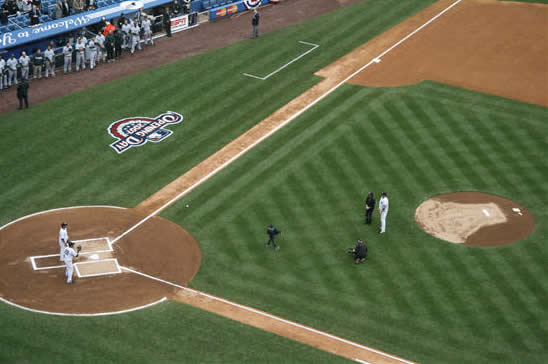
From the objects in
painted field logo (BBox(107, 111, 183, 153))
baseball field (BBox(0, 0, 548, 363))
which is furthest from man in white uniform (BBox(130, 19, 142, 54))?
painted field logo (BBox(107, 111, 183, 153))

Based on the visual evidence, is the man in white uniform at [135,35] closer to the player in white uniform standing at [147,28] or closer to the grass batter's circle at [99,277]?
the player in white uniform standing at [147,28]

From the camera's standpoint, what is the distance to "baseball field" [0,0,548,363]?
86.0ft

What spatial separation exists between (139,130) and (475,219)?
16868 mm

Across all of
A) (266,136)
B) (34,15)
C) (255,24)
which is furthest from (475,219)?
(34,15)

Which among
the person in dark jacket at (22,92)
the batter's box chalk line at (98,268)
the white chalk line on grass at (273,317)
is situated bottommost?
the white chalk line on grass at (273,317)

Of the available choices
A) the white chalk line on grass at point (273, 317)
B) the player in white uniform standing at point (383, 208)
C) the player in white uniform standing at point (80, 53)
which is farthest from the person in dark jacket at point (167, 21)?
the white chalk line on grass at point (273, 317)

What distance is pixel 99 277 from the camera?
28203mm

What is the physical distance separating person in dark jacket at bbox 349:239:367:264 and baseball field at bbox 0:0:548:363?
0.97 ft

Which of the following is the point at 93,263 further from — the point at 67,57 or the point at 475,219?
the point at 67,57

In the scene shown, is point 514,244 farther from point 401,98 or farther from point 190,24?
point 190,24

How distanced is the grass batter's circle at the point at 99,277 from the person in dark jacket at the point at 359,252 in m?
6.13

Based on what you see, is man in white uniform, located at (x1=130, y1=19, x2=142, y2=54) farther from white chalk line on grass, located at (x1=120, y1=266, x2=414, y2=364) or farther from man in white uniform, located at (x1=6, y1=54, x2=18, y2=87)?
white chalk line on grass, located at (x1=120, y1=266, x2=414, y2=364)

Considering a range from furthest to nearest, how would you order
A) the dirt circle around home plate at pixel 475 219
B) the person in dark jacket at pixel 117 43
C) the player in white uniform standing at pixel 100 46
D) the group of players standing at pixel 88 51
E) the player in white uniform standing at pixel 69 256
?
the person in dark jacket at pixel 117 43 < the player in white uniform standing at pixel 100 46 < the group of players standing at pixel 88 51 < the dirt circle around home plate at pixel 475 219 < the player in white uniform standing at pixel 69 256

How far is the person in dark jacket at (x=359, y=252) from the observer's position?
29458 millimetres
